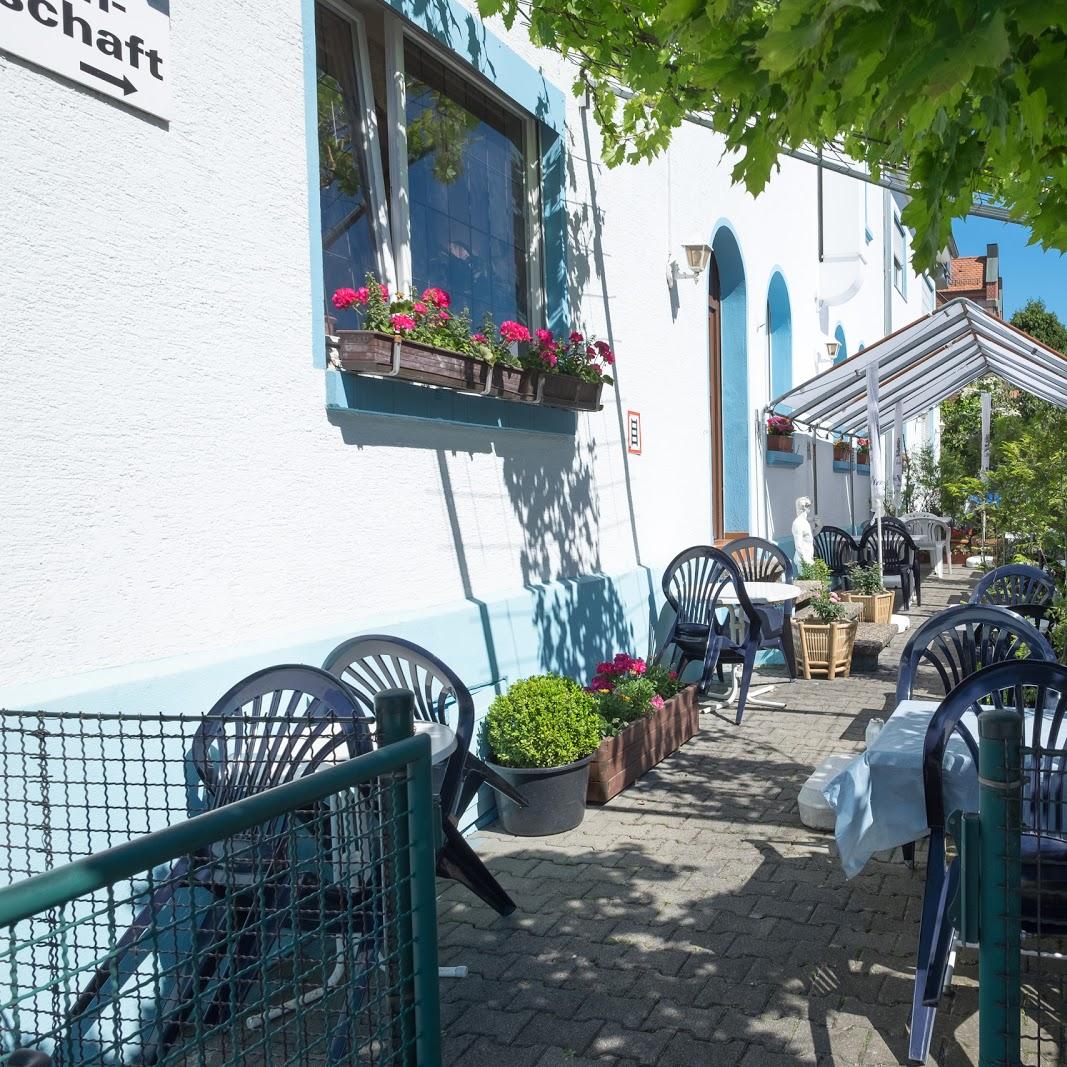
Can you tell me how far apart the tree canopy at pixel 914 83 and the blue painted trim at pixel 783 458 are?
6.84m

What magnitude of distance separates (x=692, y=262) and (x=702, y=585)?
2.60 m

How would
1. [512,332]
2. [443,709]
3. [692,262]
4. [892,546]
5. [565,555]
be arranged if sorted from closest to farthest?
[443,709] → [512,332] → [565,555] → [692,262] → [892,546]

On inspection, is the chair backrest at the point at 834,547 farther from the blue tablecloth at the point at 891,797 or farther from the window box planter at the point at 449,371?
the blue tablecloth at the point at 891,797

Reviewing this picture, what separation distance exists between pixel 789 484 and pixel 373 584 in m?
8.34

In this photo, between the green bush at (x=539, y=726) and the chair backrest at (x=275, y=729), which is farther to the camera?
the green bush at (x=539, y=726)

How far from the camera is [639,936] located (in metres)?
3.74

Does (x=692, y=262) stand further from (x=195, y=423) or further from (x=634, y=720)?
(x=195, y=423)

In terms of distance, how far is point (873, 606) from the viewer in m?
10.0

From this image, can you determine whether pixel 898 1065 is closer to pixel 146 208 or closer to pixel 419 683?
pixel 419 683

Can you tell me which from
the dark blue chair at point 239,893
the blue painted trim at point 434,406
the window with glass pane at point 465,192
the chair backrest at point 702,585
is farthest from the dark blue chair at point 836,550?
the dark blue chair at point 239,893

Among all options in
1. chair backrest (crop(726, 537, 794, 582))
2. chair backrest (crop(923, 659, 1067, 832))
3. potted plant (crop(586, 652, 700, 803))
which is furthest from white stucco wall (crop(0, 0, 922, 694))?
chair backrest (crop(726, 537, 794, 582))

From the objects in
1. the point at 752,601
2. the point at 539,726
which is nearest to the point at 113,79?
the point at 539,726

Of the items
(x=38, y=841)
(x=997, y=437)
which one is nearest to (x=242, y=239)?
(x=38, y=841)

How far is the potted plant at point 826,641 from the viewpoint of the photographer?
27.5ft
